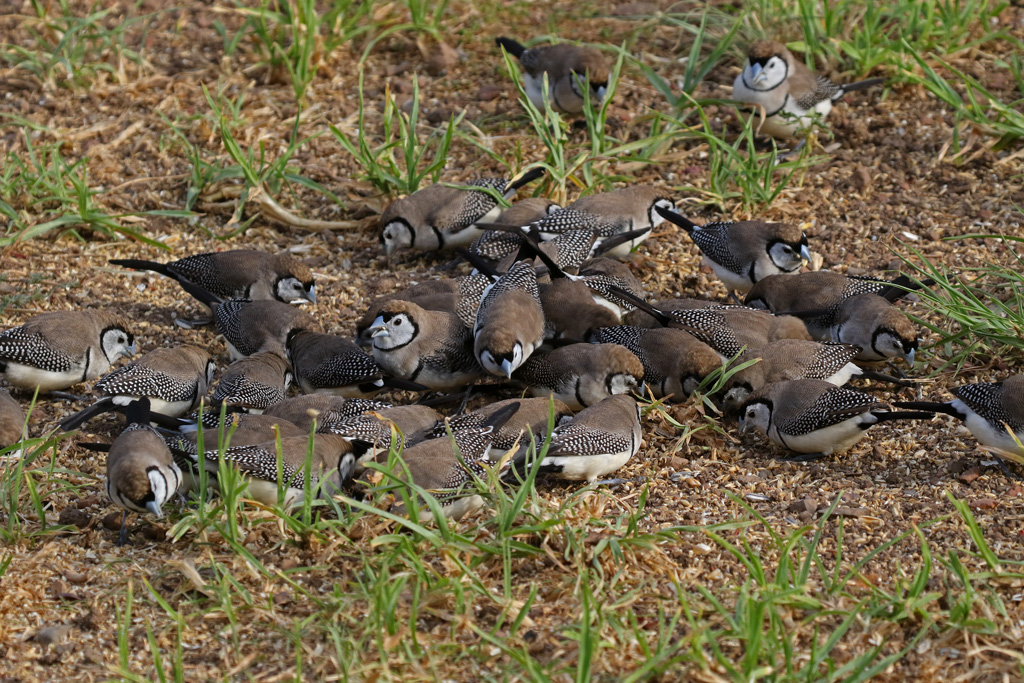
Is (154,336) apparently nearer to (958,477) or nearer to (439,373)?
(439,373)

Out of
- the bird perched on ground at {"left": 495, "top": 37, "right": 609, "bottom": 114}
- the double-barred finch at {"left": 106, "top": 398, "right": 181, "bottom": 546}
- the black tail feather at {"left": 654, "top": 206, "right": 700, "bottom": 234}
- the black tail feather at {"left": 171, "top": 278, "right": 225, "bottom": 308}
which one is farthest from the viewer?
the bird perched on ground at {"left": 495, "top": 37, "right": 609, "bottom": 114}

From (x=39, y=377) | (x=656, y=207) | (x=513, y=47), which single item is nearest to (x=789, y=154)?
(x=656, y=207)

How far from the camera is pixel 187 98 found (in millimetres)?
7520

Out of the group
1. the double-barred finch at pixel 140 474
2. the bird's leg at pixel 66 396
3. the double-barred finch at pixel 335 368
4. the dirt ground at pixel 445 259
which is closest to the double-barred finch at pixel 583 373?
the dirt ground at pixel 445 259

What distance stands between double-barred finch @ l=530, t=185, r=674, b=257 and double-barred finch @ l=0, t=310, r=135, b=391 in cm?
214

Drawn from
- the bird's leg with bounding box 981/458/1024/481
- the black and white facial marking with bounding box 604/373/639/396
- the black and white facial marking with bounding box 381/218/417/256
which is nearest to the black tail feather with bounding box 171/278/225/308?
the black and white facial marking with bounding box 381/218/417/256

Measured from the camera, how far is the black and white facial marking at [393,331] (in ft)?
16.2

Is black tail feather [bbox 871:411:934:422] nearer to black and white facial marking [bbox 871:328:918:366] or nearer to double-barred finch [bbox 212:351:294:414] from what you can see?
black and white facial marking [bbox 871:328:918:366]

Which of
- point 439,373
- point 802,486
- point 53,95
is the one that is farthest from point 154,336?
point 802,486

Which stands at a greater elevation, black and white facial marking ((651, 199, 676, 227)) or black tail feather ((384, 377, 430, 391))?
black and white facial marking ((651, 199, 676, 227))

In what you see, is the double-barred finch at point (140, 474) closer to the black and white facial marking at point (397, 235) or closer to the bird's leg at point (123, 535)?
the bird's leg at point (123, 535)

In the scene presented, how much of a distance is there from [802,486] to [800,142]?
3244 millimetres

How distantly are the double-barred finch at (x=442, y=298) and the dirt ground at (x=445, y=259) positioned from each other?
1.11 ft

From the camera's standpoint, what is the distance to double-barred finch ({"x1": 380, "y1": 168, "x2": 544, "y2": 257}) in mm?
6016
